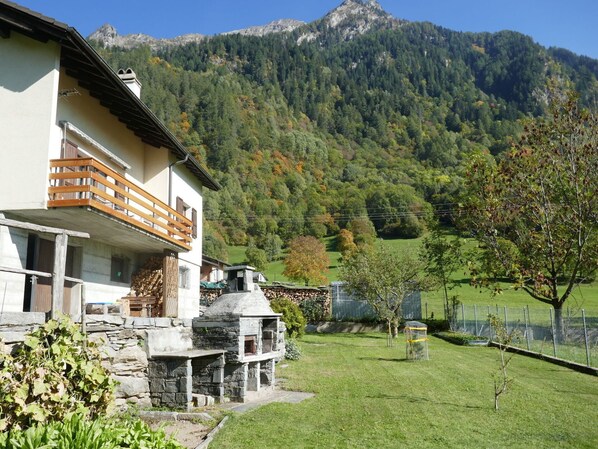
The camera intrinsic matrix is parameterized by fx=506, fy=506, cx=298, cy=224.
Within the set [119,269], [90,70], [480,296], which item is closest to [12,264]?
[90,70]

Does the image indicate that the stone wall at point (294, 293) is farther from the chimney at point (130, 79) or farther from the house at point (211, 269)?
the chimney at point (130, 79)

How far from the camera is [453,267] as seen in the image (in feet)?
108

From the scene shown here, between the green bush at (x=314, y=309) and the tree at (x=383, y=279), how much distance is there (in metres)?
4.98

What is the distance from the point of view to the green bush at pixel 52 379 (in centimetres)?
567

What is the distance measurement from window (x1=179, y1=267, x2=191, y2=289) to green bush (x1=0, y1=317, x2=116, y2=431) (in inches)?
522

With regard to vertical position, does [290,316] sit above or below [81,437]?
above

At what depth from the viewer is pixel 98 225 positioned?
44.8ft

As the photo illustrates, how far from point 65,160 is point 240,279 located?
5.04 meters

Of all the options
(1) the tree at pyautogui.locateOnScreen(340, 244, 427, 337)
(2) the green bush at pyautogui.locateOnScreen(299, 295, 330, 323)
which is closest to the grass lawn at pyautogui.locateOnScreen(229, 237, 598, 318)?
(1) the tree at pyautogui.locateOnScreen(340, 244, 427, 337)

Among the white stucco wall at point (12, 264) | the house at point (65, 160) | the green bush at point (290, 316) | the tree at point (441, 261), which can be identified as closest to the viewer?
the white stucco wall at point (12, 264)

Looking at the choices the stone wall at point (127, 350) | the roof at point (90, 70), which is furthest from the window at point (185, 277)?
the stone wall at point (127, 350)

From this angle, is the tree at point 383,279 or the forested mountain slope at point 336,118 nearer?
the tree at point 383,279

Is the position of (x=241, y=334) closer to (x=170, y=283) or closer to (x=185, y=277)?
(x=170, y=283)

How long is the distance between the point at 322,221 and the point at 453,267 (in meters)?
42.4
